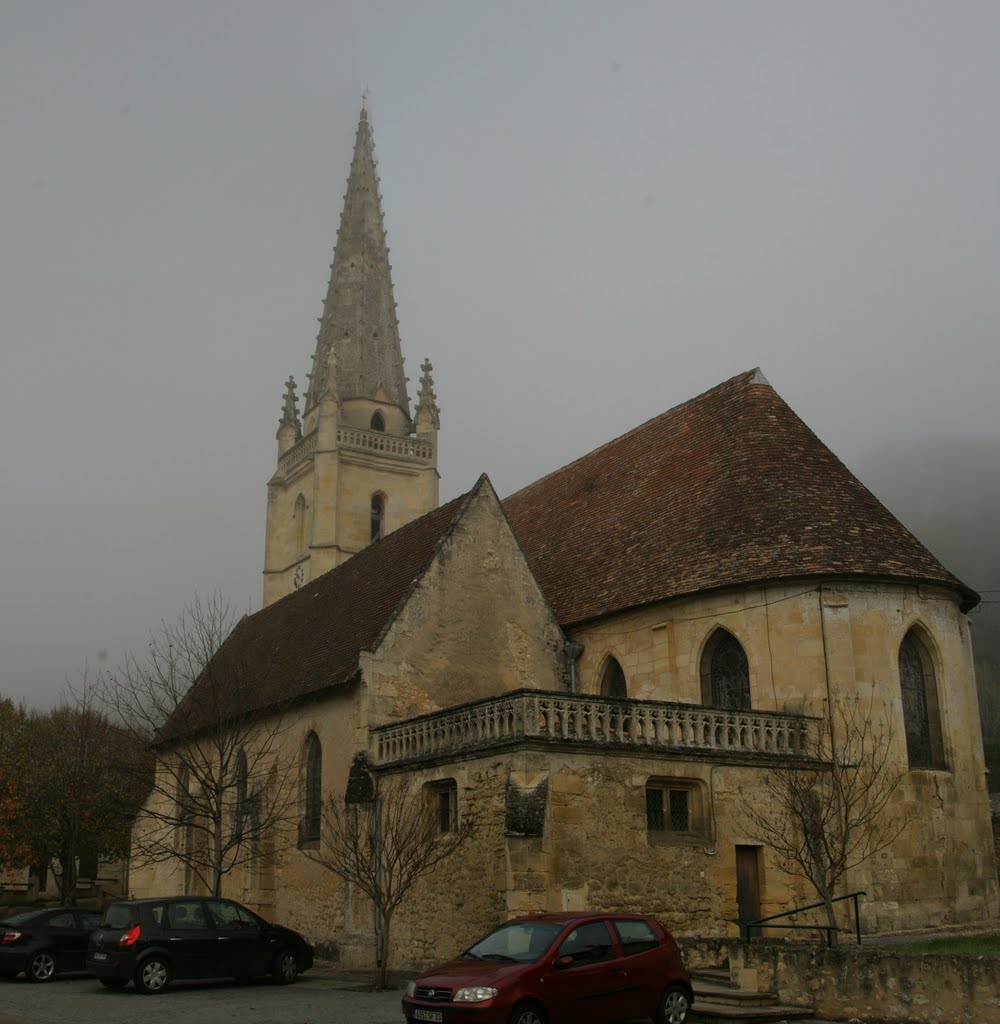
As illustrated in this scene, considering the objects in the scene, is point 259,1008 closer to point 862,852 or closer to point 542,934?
point 542,934

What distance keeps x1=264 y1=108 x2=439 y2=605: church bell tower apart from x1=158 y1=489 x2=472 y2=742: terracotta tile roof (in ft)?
56.5

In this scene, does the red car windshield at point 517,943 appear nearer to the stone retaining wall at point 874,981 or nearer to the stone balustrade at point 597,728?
the stone retaining wall at point 874,981

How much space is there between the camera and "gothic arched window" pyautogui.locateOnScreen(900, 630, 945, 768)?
2328 cm

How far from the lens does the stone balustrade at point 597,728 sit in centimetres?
1888

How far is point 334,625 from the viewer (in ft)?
90.6

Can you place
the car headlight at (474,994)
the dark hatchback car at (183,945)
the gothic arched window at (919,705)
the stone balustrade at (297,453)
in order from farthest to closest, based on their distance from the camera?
the stone balustrade at (297,453) < the gothic arched window at (919,705) < the dark hatchback car at (183,945) < the car headlight at (474,994)

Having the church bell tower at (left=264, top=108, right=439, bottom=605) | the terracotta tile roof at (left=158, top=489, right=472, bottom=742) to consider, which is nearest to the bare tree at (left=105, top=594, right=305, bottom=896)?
the terracotta tile roof at (left=158, top=489, right=472, bottom=742)

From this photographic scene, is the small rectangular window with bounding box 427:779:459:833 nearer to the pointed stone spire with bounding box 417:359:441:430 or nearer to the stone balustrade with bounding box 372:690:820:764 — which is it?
the stone balustrade with bounding box 372:690:820:764

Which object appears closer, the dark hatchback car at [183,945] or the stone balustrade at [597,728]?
the dark hatchback car at [183,945]

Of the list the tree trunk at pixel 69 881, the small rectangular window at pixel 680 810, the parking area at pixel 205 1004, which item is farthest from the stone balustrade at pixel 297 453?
the small rectangular window at pixel 680 810

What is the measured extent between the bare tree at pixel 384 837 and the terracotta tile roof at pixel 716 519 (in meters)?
6.69

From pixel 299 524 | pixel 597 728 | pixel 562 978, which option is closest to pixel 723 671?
pixel 597 728

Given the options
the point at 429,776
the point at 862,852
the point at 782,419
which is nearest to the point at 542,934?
the point at 429,776

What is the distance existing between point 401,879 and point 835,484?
12348 mm
